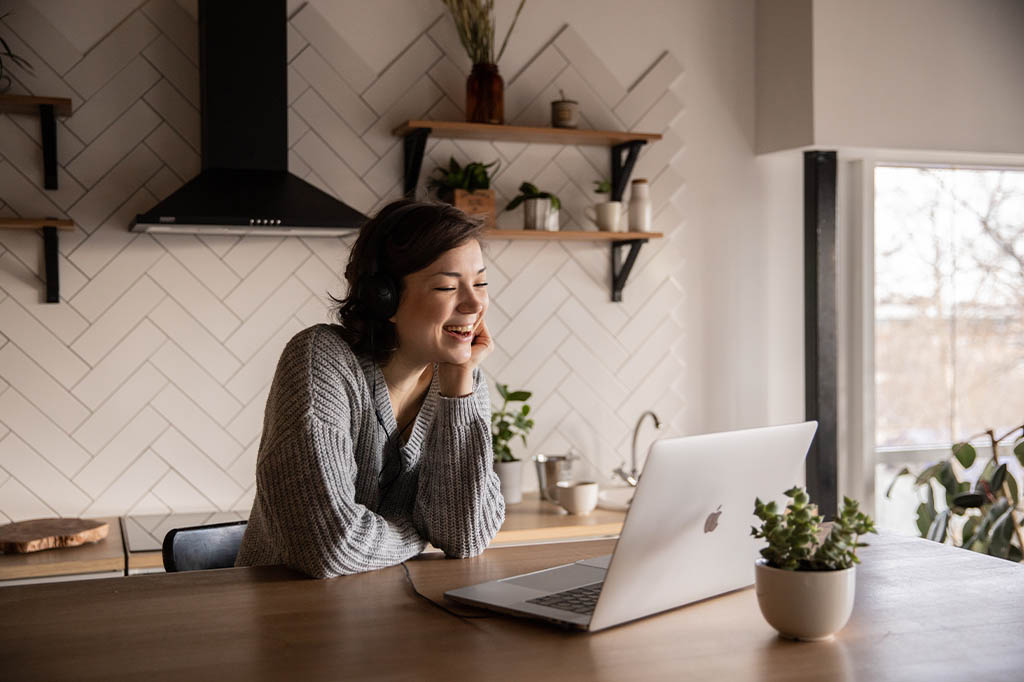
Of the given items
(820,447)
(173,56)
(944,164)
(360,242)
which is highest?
(173,56)

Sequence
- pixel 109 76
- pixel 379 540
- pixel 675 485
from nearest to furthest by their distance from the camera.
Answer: pixel 675 485
pixel 379 540
pixel 109 76

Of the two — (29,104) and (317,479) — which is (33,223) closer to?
(29,104)

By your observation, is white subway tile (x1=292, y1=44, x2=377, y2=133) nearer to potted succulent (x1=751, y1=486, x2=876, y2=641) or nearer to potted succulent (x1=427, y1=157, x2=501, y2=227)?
potted succulent (x1=427, y1=157, x2=501, y2=227)

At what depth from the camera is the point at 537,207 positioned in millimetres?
3268

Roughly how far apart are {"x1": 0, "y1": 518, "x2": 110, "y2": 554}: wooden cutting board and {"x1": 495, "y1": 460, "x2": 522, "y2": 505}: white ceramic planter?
112cm

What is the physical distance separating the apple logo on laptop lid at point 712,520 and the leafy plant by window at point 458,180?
2.01m

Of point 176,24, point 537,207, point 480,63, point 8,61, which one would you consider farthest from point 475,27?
point 8,61

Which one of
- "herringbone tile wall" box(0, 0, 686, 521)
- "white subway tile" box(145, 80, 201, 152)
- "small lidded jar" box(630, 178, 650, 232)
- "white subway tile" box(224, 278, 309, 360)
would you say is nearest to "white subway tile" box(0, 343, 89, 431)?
"herringbone tile wall" box(0, 0, 686, 521)

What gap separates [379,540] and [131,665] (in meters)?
0.54

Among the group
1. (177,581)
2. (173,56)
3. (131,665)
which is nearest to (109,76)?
(173,56)

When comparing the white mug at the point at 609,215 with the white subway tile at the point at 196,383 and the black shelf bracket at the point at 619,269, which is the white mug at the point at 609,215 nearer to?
the black shelf bracket at the point at 619,269

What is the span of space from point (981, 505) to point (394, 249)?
7.49 ft

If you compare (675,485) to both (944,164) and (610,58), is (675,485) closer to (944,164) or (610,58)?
(610,58)

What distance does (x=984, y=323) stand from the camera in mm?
3855
